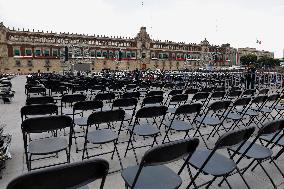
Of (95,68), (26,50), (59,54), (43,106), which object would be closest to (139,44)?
(95,68)

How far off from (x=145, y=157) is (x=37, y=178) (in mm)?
818

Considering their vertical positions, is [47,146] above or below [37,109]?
below

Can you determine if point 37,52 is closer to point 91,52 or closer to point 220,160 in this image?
point 91,52

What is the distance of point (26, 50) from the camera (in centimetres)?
5978

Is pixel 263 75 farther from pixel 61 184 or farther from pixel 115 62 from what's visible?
pixel 115 62

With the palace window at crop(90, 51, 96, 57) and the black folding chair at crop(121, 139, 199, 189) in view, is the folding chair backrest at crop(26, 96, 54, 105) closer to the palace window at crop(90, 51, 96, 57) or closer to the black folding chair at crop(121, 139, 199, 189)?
the black folding chair at crop(121, 139, 199, 189)

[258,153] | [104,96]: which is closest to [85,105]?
[104,96]

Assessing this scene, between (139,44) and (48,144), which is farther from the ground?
(139,44)

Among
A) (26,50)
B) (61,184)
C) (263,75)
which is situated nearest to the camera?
(61,184)

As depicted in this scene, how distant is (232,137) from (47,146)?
2.41m

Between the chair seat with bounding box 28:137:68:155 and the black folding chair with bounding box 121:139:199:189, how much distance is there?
3.91 ft

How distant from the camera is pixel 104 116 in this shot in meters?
3.43

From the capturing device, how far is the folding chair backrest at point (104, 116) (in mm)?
3354

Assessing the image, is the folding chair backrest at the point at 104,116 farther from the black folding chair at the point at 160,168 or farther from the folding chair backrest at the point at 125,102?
the folding chair backrest at the point at 125,102
